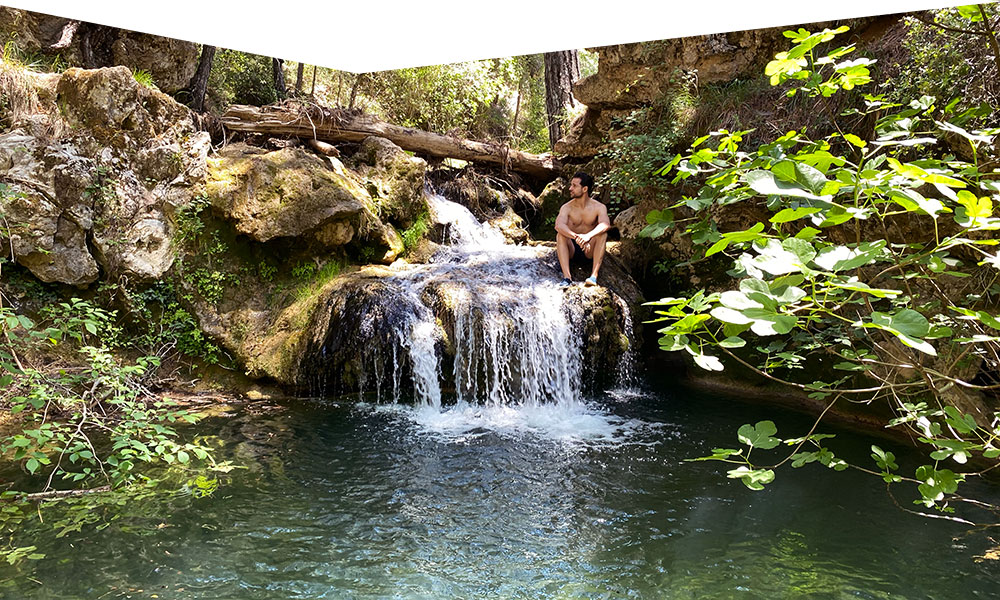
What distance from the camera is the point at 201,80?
27.2 feet

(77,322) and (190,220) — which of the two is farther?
(190,220)

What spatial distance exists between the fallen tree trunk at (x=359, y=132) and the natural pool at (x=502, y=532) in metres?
4.27

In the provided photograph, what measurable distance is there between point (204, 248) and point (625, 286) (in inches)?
171

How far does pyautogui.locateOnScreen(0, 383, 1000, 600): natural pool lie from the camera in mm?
2719

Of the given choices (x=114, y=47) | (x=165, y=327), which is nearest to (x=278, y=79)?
(x=114, y=47)

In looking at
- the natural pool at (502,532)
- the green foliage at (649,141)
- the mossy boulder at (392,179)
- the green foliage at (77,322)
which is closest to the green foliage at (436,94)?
the mossy boulder at (392,179)

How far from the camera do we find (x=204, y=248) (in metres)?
6.04

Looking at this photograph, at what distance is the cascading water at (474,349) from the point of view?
5.57 meters

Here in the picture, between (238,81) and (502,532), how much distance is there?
881 centimetres

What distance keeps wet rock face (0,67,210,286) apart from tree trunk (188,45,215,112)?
7.66 feet

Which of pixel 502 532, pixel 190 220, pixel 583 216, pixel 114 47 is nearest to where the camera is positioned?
pixel 502 532

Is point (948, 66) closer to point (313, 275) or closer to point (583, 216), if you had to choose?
point (583, 216)

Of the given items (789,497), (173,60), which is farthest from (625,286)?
(173,60)

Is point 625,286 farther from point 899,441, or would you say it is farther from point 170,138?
point 170,138
